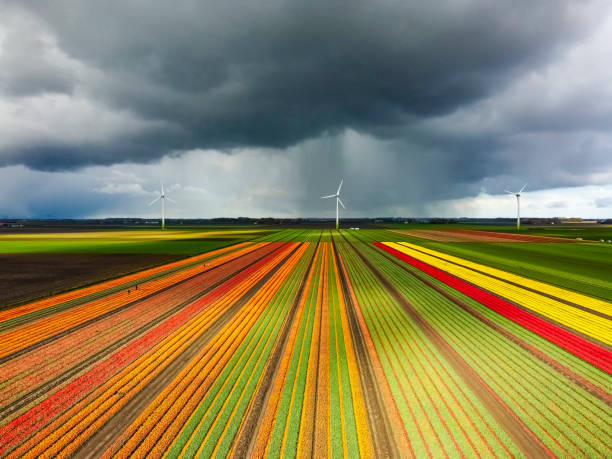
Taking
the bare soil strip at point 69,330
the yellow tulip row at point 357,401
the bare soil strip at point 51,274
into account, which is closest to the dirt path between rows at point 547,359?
the yellow tulip row at point 357,401

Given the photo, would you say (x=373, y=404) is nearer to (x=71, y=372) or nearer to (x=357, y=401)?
(x=357, y=401)

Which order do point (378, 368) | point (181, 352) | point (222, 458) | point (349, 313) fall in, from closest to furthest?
point (222, 458) → point (378, 368) → point (181, 352) → point (349, 313)

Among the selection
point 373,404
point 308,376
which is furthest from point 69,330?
point 373,404

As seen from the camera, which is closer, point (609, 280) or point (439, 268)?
point (609, 280)

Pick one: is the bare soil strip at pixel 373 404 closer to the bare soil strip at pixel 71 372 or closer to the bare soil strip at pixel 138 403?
the bare soil strip at pixel 138 403

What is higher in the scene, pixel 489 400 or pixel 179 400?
pixel 179 400

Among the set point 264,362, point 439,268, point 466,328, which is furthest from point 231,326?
point 439,268

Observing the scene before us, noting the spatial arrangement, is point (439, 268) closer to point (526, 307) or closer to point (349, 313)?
point (526, 307)
